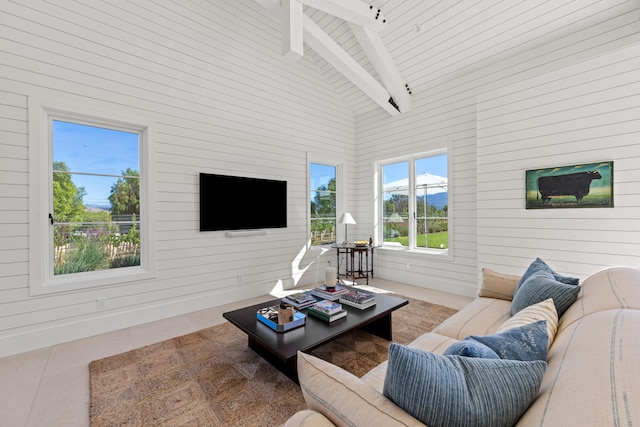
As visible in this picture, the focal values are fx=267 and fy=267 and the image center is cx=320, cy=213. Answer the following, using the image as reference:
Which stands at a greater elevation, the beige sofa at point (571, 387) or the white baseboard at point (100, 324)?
the beige sofa at point (571, 387)

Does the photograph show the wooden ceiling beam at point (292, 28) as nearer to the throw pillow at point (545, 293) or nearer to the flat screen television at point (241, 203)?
the flat screen television at point (241, 203)

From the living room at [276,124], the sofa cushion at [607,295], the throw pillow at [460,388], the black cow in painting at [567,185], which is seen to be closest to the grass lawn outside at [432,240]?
the living room at [276,124]

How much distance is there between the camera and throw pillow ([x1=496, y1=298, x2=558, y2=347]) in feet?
4.07

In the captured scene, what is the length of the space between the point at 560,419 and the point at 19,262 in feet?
12.7

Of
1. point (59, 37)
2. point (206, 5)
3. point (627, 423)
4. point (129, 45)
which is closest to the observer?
point (627, 423)

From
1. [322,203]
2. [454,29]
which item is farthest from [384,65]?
[322,203]

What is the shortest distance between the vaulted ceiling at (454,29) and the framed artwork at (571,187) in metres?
1.67

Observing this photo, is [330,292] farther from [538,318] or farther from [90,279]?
[90,279]

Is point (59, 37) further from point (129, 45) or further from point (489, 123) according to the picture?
point (489, 123)

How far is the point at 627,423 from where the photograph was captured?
1.66 ft

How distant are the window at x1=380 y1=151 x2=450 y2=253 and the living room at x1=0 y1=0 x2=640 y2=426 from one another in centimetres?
25

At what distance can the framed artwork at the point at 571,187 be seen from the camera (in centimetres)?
283

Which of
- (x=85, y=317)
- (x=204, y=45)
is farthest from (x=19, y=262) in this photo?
(x=204, y=45)

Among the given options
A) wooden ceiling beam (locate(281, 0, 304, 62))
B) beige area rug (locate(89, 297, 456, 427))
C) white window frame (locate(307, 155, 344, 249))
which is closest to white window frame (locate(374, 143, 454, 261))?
white window frame (locate(307, 155, 344, 249))
